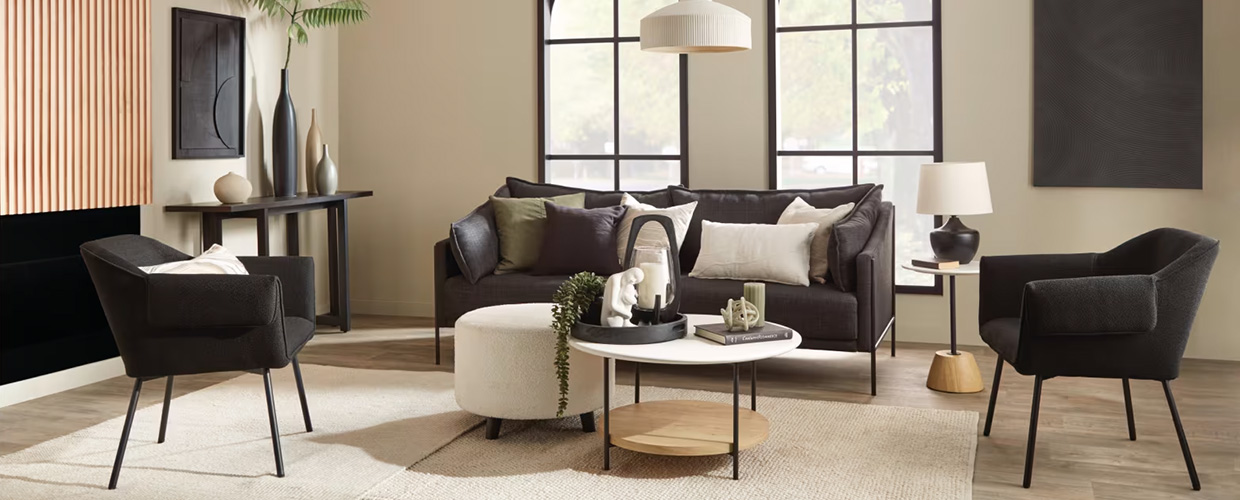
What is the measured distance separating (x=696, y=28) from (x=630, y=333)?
1.24 meters

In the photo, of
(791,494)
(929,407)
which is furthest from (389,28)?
(791,494)

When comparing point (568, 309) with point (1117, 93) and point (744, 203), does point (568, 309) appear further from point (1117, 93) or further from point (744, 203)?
point (1117, 93)

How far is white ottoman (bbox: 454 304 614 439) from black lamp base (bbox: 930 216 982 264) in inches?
71.5

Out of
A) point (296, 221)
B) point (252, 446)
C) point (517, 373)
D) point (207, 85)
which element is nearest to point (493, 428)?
point (517, 373)

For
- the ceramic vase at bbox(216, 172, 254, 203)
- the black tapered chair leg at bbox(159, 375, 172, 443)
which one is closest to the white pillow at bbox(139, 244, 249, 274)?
the black tapered chair leg at bbox(159, 375, 172, 443)

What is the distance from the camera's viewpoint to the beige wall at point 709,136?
5457mm

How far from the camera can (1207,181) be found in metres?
5.41

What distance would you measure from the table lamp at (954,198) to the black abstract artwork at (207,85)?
365 centimetres

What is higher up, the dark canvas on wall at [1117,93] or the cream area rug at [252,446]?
the dark canvas on wall at [1117,93]

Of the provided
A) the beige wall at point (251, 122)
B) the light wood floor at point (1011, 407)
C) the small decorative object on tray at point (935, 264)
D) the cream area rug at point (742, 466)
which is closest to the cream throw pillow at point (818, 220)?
the small decorative object on tray at point (935, 264)

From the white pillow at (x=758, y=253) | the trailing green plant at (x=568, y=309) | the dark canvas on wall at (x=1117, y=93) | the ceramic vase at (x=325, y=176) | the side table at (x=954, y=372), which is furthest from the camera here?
the ceramic vase at (x=325, y=176)

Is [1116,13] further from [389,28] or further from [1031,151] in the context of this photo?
[389,28]

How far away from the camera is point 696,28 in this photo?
4.07 meters

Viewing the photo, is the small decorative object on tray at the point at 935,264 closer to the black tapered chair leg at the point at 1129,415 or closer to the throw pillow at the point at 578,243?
the black tapered chair leg at the point at 1129,415
